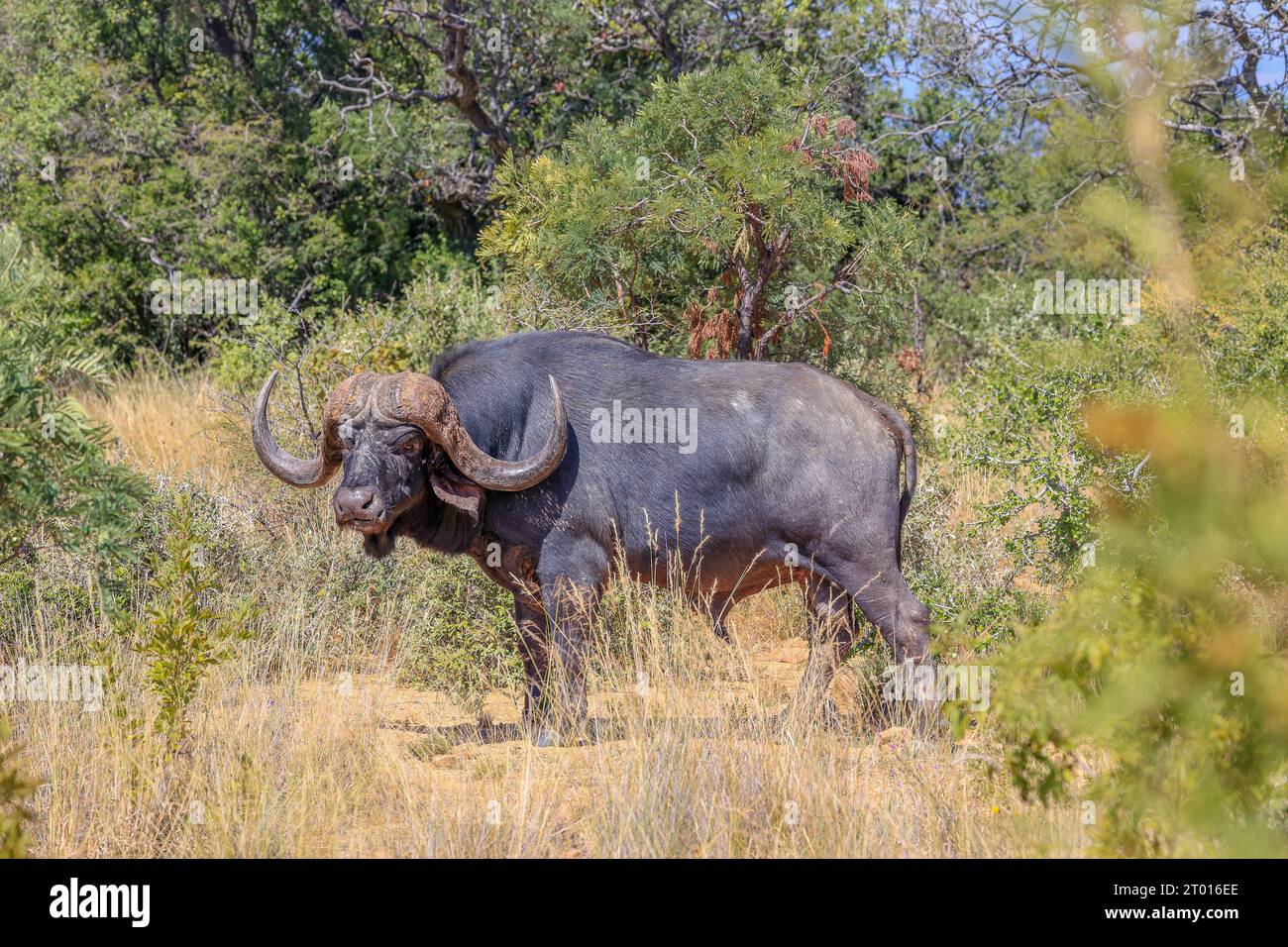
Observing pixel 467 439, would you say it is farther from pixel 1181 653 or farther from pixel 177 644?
pixel 1181 653

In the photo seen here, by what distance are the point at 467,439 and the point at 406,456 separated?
28 centimetres

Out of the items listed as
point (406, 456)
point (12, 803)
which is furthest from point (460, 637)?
point (12, 803)

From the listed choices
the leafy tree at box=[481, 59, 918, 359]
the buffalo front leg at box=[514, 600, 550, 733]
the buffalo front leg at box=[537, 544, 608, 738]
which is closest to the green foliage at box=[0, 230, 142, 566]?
the buffalo front leg at box=[537, 544, 608, 738]

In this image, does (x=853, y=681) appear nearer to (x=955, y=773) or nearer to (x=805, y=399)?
(x=805, y=399)

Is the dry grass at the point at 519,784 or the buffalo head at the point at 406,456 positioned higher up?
the buffalo head at the point at 406,456

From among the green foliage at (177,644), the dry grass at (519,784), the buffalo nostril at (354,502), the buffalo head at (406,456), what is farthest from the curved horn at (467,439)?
the green foliage at (177,644)

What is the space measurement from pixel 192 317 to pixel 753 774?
11.0 meters

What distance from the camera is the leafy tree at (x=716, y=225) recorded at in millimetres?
8008

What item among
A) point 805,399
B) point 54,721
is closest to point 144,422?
point 54,721

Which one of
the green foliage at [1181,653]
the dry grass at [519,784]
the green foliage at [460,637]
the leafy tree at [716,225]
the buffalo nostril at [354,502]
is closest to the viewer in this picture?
the green foliage at [1181,653]

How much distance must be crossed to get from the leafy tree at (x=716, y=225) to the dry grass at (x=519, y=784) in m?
2.92

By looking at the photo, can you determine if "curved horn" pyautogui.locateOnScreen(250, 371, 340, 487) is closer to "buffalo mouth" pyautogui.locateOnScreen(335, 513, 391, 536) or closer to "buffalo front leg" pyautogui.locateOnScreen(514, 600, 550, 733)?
"buffalo mouth" pyautogui.locateOnScreen(335, 513, 391, 536)

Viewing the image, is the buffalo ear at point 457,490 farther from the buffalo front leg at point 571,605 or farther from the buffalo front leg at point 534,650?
the buffalo front leg at point 534,650

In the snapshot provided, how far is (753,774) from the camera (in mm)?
4562
